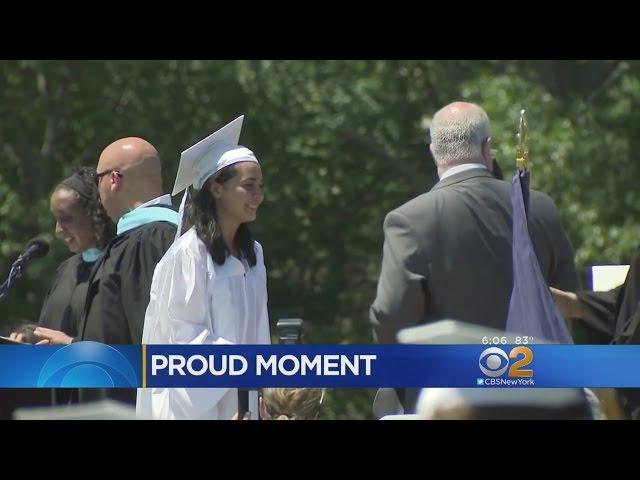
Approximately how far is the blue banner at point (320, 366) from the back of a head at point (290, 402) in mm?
32

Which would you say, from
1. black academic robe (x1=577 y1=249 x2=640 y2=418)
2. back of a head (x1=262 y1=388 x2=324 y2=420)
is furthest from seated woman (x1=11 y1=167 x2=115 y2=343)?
black academic robe (x1=577 y1=249 x2=640 y2=418)

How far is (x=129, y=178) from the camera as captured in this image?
564cm

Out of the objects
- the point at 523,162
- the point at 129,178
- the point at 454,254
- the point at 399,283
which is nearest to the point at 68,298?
the point at 129,178

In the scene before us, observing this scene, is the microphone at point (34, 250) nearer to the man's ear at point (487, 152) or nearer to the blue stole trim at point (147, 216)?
the blue stole trim at point (147, 216)

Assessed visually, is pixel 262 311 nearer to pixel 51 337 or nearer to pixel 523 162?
pixel 51 337

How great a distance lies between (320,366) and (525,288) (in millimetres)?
782

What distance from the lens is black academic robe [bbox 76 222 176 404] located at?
5.39 m

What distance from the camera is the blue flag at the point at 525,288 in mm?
4938

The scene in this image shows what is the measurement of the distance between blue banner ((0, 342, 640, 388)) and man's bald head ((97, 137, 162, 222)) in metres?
0.60

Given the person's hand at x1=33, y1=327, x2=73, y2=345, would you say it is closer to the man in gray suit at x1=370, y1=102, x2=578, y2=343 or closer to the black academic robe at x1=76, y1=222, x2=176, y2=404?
the black academic robe at x1=76, y1=222, x2=176, y2=404

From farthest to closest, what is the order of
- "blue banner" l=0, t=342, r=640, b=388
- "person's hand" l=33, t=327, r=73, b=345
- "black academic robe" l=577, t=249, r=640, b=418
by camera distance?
"person's hand" l=33, t=327, r=73, b=345 → "black academic robe" l=577, t=249, r=640, b=418 → "blue banner" l=0, t=342, r=640, b=388

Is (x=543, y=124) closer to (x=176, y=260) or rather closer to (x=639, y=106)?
(x=639, y=106)

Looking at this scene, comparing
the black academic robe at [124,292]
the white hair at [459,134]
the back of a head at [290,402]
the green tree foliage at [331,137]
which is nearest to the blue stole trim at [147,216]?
the black academic robe at [124,292]

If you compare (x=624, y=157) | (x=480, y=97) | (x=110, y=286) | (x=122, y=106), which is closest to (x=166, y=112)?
(x=122, y=106)
